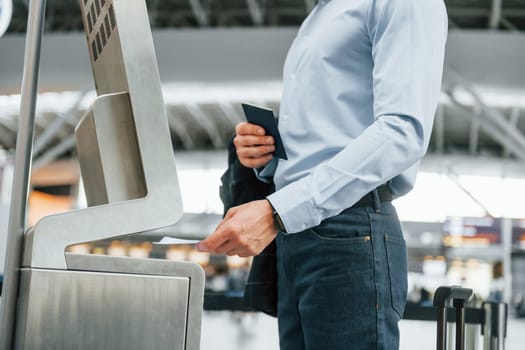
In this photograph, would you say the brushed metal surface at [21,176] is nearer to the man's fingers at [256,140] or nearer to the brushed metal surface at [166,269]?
the brushed metal surface at [166,269]

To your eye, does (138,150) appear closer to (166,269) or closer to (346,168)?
(166,269)

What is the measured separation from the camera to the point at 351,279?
1.08m

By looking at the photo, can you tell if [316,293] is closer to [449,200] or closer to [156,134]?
[156,134]

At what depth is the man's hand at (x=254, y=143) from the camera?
3.82ft

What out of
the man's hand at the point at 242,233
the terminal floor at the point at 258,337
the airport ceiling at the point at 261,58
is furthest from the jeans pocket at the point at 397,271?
the airport ceiling at the point at 261,58

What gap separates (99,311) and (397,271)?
556mm

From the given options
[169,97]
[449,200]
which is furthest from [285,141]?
[449,200]

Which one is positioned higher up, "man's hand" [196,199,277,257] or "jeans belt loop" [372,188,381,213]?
"jeans belt loop" [372,188,381,213]

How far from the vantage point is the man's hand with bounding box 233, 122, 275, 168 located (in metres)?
1.17

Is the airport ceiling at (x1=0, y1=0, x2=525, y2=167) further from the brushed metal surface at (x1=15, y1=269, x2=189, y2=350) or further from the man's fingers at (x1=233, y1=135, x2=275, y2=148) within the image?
the brushed metal surface at (x1=15, y1=269, x2=189, y2=350)

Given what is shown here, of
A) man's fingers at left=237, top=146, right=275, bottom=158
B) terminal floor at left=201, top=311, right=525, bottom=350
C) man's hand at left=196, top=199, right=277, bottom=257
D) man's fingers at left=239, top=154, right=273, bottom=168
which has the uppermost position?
man's fingers at left=237, top=146, right=275, bottom=158

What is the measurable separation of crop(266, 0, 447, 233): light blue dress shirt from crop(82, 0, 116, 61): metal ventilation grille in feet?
1.11

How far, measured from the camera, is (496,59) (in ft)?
37.1

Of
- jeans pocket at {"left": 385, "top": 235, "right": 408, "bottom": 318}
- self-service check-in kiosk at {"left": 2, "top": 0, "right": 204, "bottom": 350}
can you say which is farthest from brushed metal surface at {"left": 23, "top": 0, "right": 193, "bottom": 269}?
jeans pocket at {"left": 385, "top": 235, "right": 408, "bottom": 318}
